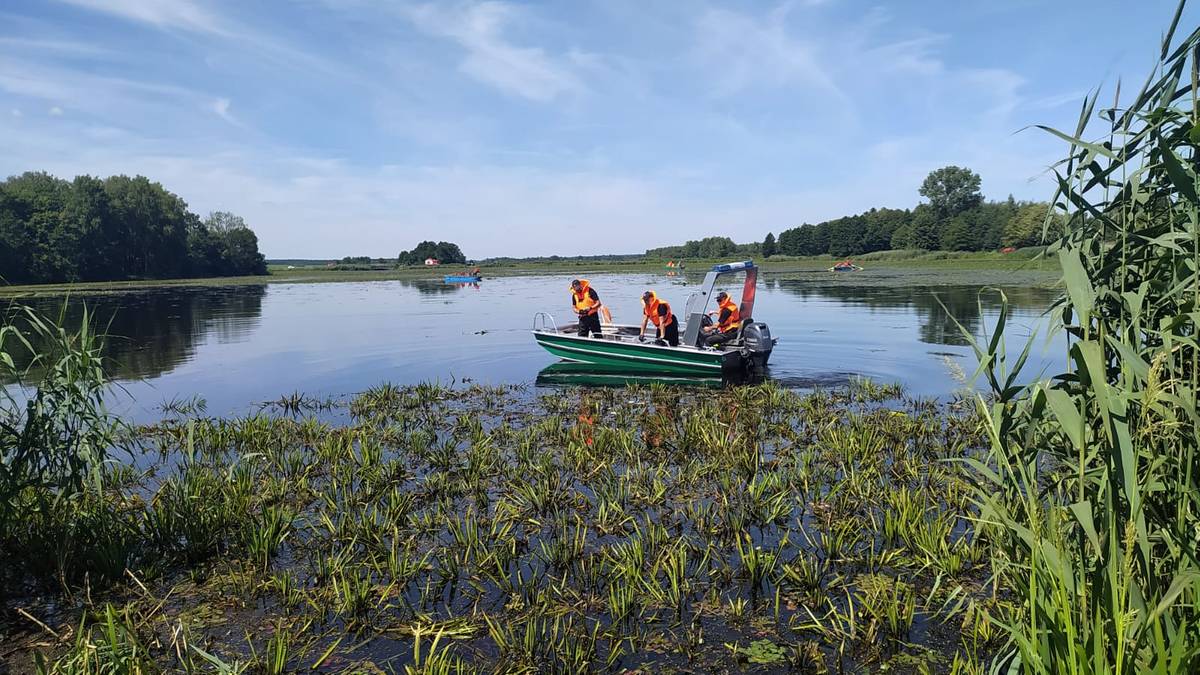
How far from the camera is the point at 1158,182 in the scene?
3205 millimetres

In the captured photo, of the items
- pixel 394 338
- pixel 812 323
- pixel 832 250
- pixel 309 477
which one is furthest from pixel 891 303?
pixel 832 250

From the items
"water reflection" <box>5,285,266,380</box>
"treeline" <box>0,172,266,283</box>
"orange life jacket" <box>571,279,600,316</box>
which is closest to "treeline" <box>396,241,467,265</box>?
"treeline" <box>0,172,266,283</box>

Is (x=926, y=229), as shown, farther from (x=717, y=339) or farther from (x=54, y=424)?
(x=54, y=424)

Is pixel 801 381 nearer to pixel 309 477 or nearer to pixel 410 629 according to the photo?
pixel 309 477

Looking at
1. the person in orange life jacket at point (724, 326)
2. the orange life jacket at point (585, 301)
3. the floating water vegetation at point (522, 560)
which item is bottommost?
the floating water vegetation at point (522, 560)

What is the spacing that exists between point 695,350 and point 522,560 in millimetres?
10326

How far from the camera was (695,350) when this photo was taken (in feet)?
51.1

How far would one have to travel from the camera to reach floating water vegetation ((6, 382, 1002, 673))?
14.4 feet

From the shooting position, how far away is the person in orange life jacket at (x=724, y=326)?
1653 centimetres

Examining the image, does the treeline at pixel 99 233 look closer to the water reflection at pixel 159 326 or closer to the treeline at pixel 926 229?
the water reflection at pixel 159 326

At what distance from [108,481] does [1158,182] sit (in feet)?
31.0

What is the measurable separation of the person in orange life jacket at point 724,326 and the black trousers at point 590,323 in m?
2.91

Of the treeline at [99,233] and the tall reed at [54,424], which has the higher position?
the treeline at [99,233]

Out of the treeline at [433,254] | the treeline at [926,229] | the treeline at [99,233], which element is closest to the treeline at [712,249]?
the treeline at [926,229]
